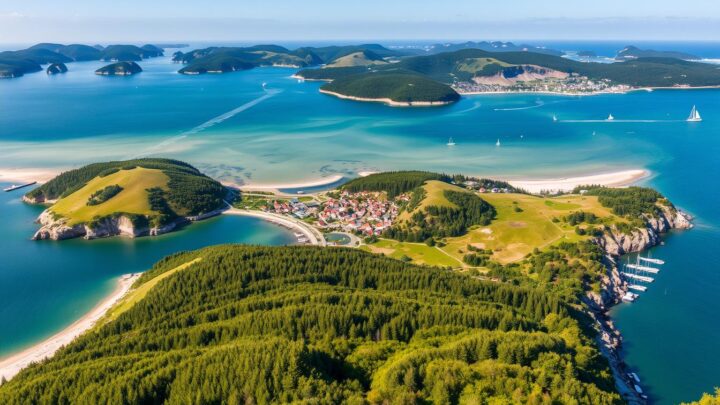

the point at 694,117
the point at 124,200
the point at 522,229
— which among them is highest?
the point at 694,117

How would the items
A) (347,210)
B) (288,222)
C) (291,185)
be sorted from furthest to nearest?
(291,185) < (347,210) < (288,222)

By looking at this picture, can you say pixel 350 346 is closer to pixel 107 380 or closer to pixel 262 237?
pixel 107 380

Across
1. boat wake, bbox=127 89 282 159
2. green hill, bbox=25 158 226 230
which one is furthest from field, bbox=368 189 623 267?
boat wake, bbox=127 89 282 159

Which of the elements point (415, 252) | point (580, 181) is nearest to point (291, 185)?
point (415, 252)

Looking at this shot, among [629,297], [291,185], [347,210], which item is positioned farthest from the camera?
[291,185]

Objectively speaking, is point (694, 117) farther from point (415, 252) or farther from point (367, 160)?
point (415, 252)

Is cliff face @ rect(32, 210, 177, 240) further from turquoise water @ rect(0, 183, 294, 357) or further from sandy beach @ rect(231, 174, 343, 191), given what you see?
sandy beach @ rect(231, 174, 343, 191)
